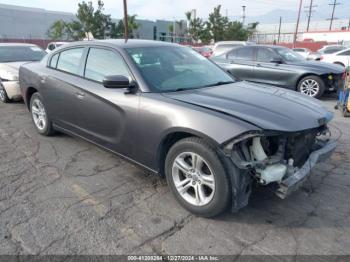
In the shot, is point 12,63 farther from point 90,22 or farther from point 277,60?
point 90,22

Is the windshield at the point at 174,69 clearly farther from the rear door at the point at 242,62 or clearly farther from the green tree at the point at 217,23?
the green tree at the point at 217,23

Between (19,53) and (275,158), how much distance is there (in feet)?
25.9

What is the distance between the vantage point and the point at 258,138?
2627 millimetres

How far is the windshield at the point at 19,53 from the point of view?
26.2 feet

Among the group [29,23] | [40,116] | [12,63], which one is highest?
[29,23]

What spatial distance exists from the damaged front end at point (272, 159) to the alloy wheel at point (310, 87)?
5977 millimetres

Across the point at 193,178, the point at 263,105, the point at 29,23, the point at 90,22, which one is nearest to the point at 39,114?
the point at 193,178

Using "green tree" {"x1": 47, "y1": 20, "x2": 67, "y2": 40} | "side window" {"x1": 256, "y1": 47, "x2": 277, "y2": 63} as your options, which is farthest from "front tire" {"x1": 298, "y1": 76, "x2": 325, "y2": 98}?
"green tree" {"x1": 47, "y1": 20, "x2": 67, "y2": 40}

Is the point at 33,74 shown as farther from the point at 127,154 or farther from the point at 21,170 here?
the point at 127,154

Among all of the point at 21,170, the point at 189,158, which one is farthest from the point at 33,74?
the point at 189,158

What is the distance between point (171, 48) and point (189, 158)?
1784 mm

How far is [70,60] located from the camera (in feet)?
14.5

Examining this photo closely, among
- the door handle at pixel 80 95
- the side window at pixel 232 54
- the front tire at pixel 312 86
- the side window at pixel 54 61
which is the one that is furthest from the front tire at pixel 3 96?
the front tire at pixel 312 86

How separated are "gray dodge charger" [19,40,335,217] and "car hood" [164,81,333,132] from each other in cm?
1
